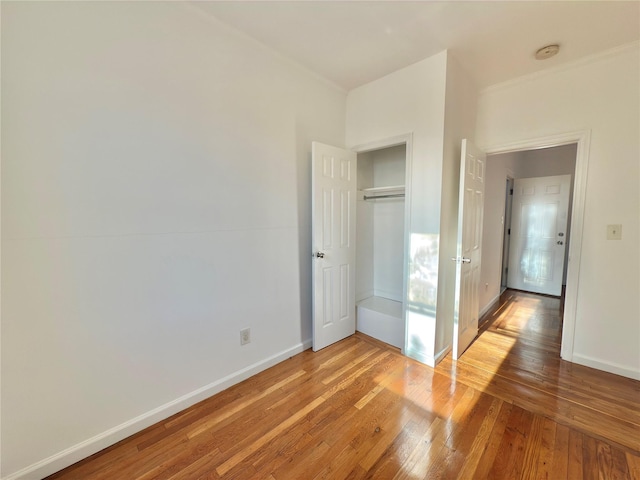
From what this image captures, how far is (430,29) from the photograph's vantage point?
75.7 inches

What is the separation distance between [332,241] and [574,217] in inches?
85.3

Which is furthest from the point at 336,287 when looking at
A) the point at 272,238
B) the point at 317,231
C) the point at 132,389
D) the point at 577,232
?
the point at 577,232

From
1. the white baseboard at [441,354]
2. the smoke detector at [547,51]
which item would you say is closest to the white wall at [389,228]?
the white baseboard at [441,354]

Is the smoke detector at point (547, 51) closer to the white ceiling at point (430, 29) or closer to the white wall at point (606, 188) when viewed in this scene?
the white ceiling at point (430, 29)

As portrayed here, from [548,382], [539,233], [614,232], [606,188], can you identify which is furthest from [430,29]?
[539,233]

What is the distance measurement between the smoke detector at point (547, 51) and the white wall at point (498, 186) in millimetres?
1445

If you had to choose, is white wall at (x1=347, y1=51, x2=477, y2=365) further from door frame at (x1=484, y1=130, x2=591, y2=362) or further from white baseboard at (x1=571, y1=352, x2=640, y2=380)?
white baseboard at (x1=571, y1=352, x2=640, y2=380)

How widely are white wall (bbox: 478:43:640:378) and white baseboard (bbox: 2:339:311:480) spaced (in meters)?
2.90

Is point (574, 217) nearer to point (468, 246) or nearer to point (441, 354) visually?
point (468, 246)

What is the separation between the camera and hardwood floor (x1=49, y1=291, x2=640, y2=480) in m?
1.42

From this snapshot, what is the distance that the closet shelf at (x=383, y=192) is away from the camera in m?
3.10

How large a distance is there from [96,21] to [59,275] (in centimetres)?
135

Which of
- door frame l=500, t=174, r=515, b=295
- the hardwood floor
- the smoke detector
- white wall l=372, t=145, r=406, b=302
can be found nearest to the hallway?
the hardwood floor

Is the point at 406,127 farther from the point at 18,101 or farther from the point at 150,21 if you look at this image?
the point at 18,101
